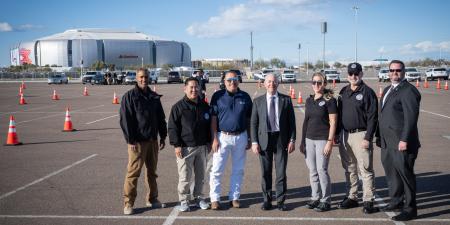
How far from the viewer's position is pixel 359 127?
5.67 metres

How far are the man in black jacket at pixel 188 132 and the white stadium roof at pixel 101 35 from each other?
477 feet

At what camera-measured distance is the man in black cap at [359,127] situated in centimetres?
560

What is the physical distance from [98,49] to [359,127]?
141240 millimetres

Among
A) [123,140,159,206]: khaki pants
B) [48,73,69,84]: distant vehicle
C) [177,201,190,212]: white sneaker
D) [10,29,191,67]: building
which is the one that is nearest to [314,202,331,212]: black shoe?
[177,201,190,212]: white sneaker

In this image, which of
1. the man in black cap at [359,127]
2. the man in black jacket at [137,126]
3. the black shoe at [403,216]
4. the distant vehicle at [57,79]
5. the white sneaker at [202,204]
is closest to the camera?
the black shoe at [403,216]

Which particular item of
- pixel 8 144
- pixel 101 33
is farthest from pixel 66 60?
pixel 8 144

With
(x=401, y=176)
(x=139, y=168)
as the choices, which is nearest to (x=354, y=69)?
(x=401, y=176)

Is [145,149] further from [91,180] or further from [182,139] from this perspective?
[91,180]

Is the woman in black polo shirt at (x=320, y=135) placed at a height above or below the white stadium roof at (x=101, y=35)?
below

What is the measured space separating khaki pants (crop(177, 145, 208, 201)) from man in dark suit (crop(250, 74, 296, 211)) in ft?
2.53

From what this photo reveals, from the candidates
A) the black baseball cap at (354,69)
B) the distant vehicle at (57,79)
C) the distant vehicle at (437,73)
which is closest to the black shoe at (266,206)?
the black baseball cap at (354,69)

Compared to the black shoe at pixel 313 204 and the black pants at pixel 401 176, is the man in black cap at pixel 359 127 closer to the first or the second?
the black pants at pixel 401 176

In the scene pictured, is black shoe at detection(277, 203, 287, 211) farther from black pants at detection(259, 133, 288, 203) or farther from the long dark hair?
the long dark hair

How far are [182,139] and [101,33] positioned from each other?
15476cm
